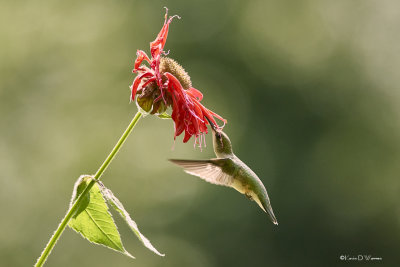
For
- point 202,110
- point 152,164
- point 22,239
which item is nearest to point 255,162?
point 152,164

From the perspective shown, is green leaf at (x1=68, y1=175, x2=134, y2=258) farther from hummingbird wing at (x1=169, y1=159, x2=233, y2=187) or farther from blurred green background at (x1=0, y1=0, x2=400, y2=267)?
blurred green background at (x1=0, y1=0, x2=400, y2=267)

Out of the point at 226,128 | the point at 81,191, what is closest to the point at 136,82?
the point at 81,191

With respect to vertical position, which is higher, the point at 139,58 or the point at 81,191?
the point at 139,58

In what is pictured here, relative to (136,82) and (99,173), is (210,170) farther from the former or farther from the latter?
(99,173)

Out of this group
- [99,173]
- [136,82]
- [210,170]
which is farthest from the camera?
[210,170]

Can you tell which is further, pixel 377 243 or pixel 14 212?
pixel 14 212

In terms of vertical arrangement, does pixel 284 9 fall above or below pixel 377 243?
above

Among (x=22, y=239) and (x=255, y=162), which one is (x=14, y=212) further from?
(x=255, y=162)

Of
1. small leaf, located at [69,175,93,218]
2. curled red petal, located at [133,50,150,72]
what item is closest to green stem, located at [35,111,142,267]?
small leaf, located at [69,175,93,218]
